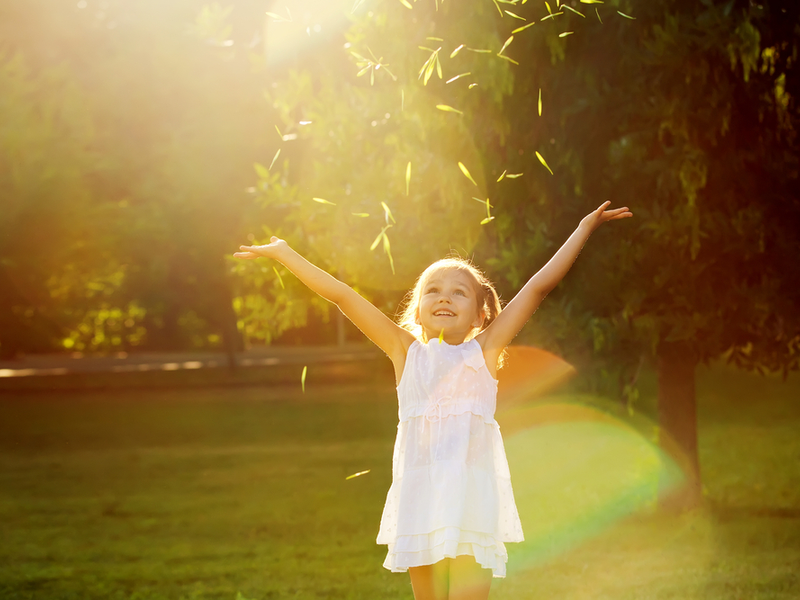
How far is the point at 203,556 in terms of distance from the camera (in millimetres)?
8406

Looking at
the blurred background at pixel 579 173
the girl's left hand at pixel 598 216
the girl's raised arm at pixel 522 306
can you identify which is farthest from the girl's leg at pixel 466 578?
the blurred background at pixel 579 173

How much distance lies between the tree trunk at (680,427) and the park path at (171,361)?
22.4m

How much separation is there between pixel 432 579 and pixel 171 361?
41994mm

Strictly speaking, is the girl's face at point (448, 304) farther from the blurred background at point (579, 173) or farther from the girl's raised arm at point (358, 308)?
Answer: the blurred background at point (579, 173)

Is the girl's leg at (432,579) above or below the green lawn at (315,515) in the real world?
above

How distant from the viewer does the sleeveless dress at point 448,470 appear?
3.43 m

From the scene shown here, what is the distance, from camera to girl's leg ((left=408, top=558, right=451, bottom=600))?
139 inches

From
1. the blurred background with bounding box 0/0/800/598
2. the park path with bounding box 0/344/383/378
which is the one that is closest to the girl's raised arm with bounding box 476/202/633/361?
the blurred background with bounding box 0/0/800/598

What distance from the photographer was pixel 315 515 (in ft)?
33.2

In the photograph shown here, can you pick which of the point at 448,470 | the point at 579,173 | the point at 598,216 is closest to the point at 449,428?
the point at 448,470

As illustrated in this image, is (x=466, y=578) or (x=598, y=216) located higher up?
(x=598, y=216)

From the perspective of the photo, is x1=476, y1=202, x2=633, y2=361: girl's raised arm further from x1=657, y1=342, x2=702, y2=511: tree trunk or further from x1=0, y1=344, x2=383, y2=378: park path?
x1=0, y1=344, x2=383, y2=378: park path

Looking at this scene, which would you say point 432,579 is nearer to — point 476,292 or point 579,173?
point 476,292

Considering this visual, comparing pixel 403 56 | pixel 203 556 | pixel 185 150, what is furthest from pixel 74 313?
pixel 403 56
